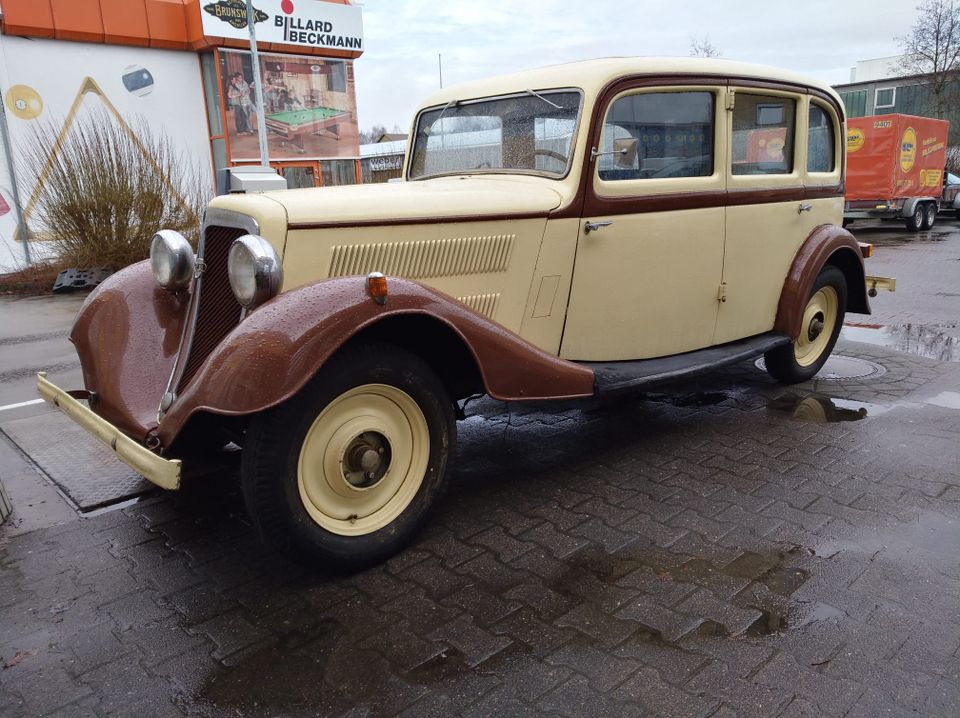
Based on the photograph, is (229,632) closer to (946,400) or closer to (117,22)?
(946,400)

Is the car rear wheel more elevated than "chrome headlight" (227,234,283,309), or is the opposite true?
"chrome headlight" (227,234,283,309)

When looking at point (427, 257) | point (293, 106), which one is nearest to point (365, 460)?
point (427, 257)

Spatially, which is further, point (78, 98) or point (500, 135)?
point (78, 98)

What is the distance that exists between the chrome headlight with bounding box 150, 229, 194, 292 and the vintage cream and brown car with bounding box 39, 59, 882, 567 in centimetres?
1

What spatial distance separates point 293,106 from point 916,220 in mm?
14735

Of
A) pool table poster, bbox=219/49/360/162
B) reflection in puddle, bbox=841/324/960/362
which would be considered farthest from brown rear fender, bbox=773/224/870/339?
pool table poster, bbox=219/49/360/162

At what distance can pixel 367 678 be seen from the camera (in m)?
2.16

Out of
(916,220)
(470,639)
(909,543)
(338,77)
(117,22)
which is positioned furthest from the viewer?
(916,220)

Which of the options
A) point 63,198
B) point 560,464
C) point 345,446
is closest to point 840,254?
point 560,464

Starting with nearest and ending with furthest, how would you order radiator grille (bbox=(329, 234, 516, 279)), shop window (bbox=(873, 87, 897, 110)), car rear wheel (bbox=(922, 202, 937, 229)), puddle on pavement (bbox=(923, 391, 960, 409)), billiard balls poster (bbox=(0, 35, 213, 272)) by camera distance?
radiator grille (bbox=(329, 234, 516, 279)), puddle on pavement (bbox=(923, 391, 960, 409)), billiard balls poster (bbox=(0, 35, 213, 272)), car rear wheel (bbox=(922, 202, 937, 229)), shop window (bbox=(873, 87, 897, 110))

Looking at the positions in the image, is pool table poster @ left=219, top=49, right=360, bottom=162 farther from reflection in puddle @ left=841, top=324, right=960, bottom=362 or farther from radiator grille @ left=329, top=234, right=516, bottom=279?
radiator grille @ left=329, top=234, right=516, bottom=279

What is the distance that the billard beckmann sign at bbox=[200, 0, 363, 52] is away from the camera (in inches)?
555

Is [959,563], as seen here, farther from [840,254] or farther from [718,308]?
[840,254]

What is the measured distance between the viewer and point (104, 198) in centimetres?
1055
